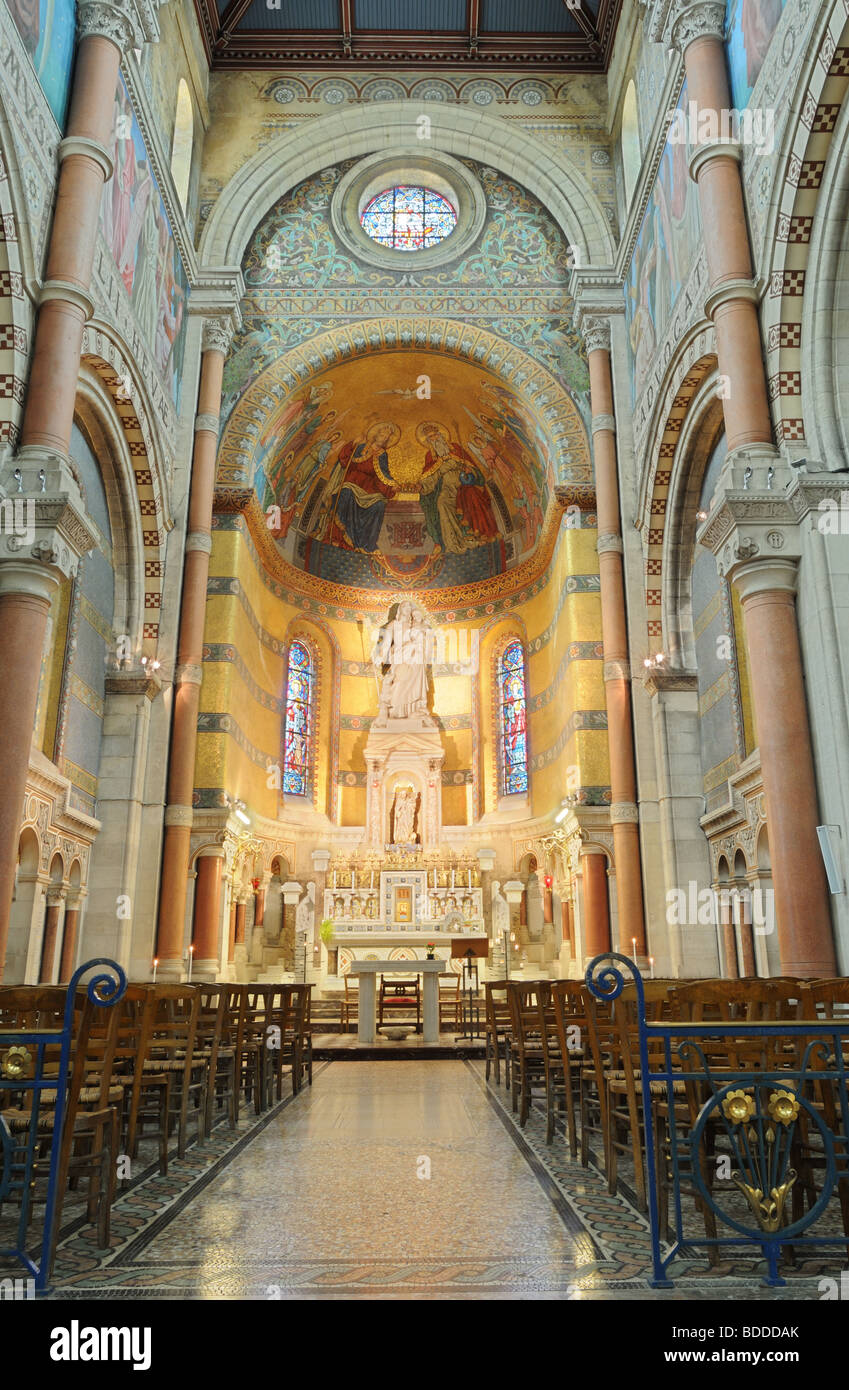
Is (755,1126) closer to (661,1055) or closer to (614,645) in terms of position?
(661,1055)

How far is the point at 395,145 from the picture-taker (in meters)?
20.2

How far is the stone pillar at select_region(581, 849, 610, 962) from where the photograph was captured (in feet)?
54.9

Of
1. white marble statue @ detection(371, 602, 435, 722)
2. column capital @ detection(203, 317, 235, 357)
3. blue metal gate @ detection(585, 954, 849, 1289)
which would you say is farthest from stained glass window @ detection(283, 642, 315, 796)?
blue metal gate @ detection(585, 954, 849, 1289)

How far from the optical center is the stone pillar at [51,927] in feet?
42.6

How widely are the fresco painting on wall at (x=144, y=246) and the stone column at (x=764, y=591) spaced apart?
747 centimetres

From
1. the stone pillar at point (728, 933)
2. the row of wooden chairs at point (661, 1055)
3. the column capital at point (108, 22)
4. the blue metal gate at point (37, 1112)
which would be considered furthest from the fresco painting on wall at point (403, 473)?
the blue metal gate at point (37, 1112)

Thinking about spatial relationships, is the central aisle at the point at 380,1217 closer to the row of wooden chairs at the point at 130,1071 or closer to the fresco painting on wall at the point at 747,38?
the row of wooden chairs at the point at 130,1071

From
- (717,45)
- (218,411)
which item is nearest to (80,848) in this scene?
(218,411)

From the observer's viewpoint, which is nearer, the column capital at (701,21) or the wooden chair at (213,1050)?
the wooden chair at (213,1050)

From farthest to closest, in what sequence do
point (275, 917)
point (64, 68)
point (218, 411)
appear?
point (275, 917), point (218, 411), point (64, 68)
